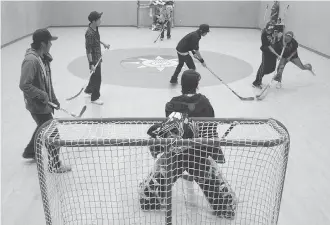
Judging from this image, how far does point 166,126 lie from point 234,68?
262 inches

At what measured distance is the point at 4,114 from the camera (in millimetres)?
5508

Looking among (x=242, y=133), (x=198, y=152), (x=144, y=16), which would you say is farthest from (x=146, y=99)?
(x=144, y=16)

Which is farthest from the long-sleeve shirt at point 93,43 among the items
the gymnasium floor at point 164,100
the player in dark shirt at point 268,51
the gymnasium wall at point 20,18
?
the gymnasium wall at point 20,18

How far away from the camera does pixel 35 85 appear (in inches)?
141

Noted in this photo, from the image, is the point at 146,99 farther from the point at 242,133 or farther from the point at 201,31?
the point at 242,133

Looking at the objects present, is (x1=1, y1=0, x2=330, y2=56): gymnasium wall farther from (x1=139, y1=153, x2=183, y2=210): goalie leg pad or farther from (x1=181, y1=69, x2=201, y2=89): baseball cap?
(x1=139, y1=153, x2=183, y2=210): goalie leg pad

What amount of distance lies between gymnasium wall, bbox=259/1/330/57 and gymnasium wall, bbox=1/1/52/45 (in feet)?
29.0

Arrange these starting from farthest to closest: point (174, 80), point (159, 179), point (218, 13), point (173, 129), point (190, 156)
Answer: point (218, 13) → point (174, 80) → point (159, 179) → point (190, 156) → point (173, 129)

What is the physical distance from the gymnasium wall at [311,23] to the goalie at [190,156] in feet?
26.9

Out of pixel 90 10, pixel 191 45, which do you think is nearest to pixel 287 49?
pixel 191 45

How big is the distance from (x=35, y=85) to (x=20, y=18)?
8690 mm

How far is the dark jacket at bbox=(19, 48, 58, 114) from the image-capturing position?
133 inches

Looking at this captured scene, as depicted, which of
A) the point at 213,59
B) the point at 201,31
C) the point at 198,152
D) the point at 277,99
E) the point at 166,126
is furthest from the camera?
the point at 213,59

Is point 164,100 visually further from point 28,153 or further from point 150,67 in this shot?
point 28,153
